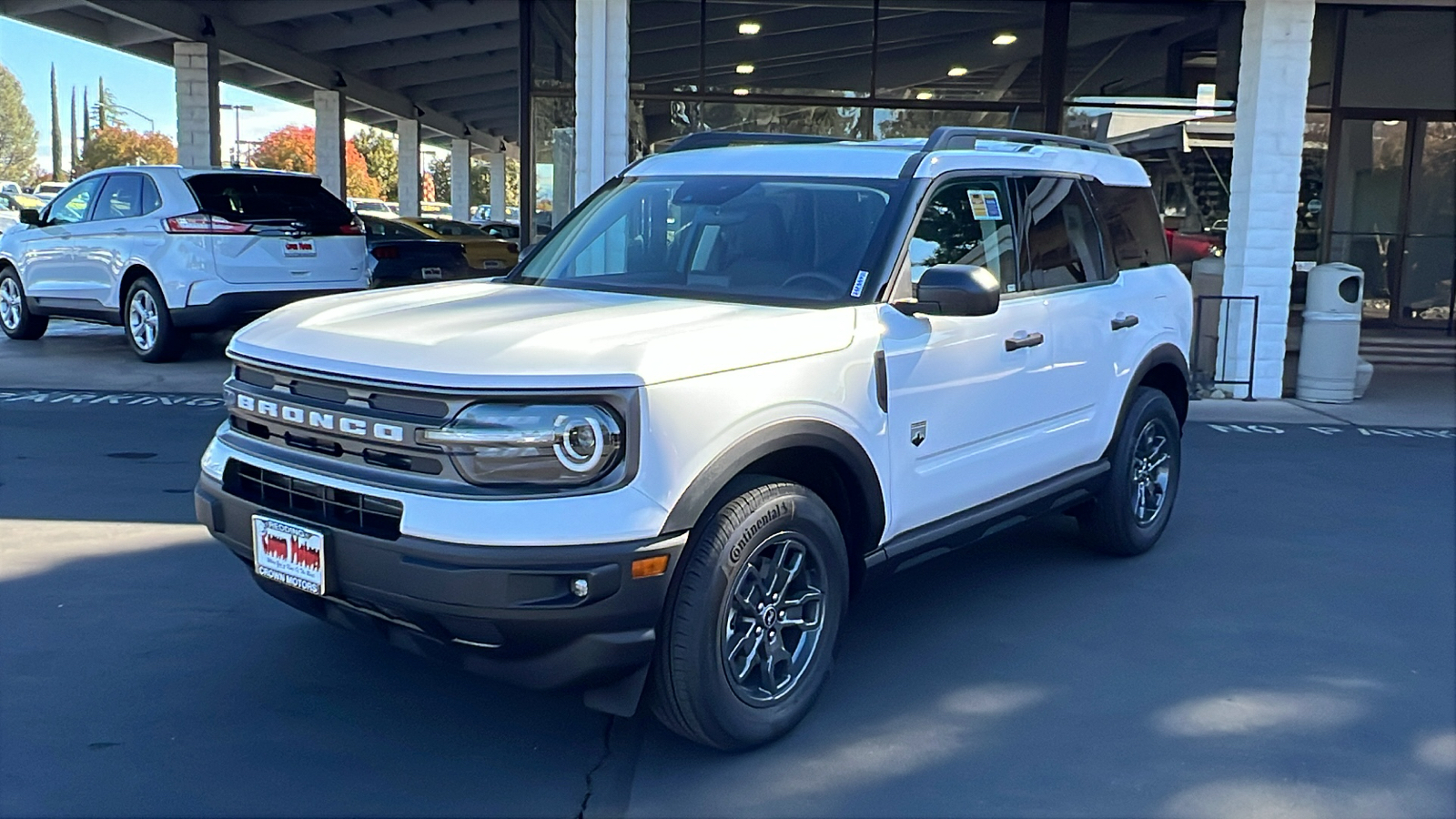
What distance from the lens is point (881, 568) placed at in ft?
13.4

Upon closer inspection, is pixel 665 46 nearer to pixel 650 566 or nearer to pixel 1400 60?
pixel 1400 60

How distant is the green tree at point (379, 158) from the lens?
3519 inches

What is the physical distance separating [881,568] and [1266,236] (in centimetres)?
821

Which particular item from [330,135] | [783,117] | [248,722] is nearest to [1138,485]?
[248,722]

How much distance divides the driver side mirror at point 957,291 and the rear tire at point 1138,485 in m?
1.87

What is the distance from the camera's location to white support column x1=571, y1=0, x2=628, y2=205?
10977 millimetres

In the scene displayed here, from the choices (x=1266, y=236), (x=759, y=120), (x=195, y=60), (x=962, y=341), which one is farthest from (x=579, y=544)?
(x=195, y=60)

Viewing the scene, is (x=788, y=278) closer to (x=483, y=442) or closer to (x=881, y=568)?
(x=881, y=568)

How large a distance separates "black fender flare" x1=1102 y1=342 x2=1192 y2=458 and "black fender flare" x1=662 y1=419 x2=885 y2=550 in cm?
197

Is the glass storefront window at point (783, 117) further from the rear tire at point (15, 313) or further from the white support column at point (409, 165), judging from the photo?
the white support column at point (409, 165)

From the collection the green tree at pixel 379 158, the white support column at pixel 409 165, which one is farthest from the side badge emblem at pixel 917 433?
the green tree at pixel 379 158

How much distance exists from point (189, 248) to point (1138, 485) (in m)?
8.56

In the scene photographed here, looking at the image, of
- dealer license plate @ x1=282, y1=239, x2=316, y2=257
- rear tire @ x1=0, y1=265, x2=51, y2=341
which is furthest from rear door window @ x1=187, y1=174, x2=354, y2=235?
rear tire @ x1=0, y1=265, x2=51, y2=341

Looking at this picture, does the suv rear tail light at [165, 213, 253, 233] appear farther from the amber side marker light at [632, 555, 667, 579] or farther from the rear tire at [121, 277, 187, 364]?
the amber side marker light at [632, 555, 667, 579]
